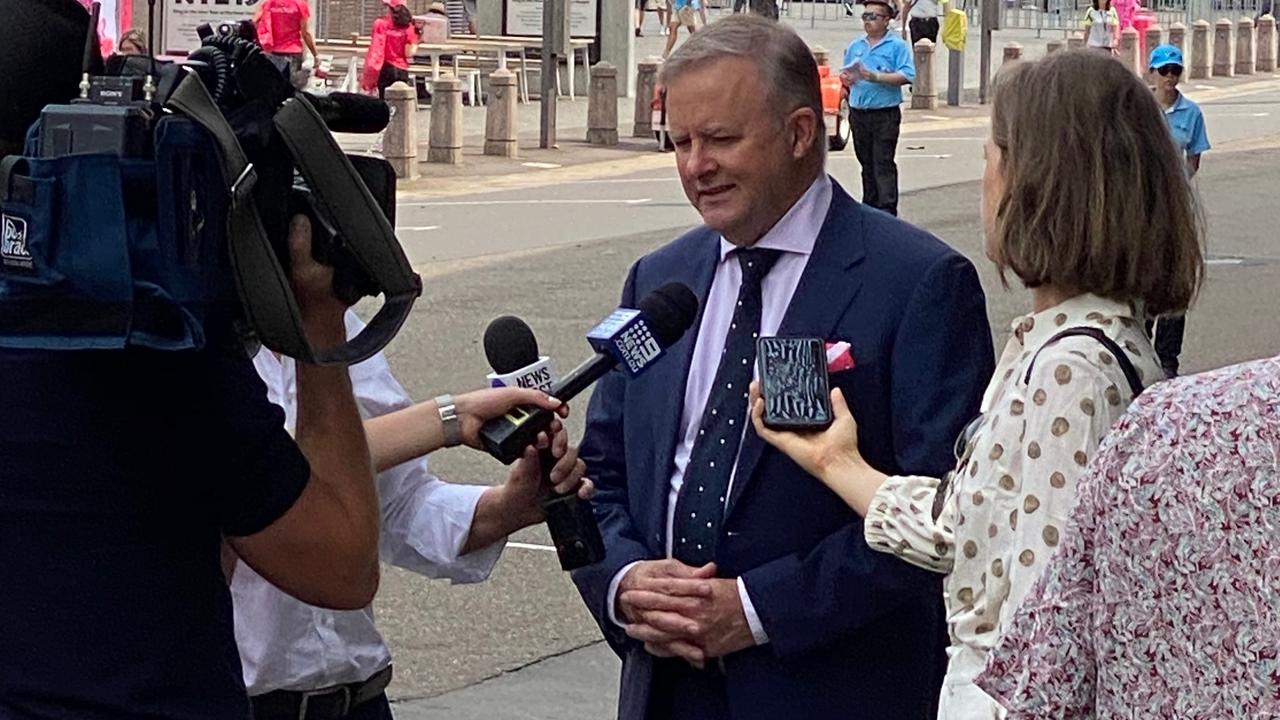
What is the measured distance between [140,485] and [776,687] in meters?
1.45

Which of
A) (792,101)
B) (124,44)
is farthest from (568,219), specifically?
(792,101)

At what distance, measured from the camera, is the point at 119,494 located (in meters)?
2.46

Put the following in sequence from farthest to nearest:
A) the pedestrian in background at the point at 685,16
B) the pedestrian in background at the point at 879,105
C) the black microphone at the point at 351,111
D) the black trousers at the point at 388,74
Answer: the pedestrian in background at the point at 685,16 → the black trousers at the point at 388,74 → the pedestrian in background at the point at 879,105 → the black microphone at the point at 351,111

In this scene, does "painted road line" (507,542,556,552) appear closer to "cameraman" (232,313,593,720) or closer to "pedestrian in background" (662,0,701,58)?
"cameraman" (232,313,593,720)

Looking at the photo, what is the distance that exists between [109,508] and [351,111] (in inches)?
23.1

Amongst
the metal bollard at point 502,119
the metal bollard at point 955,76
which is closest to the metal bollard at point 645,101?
the metal bollard at point 502,119

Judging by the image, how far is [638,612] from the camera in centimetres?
366

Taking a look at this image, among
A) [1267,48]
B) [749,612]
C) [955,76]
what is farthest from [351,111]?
[1267,48]

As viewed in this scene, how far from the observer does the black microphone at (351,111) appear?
261 centimetres

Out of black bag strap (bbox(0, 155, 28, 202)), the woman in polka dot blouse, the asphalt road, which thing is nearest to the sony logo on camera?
black bag strap (bbox(0, 155, 28, 202))

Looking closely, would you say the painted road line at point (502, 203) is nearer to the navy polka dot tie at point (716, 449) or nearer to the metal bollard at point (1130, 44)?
the metal bollard at point (1130, 44)

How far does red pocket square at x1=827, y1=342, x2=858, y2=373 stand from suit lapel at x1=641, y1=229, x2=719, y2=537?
33 centimetres

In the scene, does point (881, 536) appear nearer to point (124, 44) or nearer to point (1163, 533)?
point (1163, 533)

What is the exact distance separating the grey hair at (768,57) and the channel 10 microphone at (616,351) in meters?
0.42
